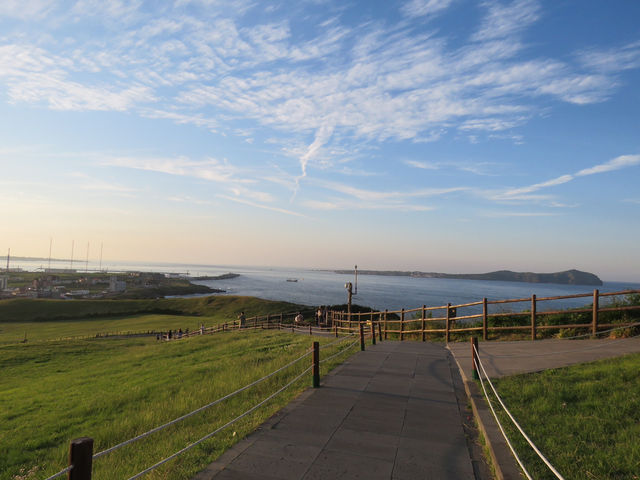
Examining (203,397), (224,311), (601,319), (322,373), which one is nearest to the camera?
(203,397)

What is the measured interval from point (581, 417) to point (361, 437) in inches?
143

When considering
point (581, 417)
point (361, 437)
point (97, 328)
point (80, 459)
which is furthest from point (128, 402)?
point (97, 328)

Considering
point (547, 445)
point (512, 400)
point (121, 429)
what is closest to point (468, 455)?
point (547, 445)

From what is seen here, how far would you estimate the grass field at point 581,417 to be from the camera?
16.3 feet

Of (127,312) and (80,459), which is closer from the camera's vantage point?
(80,459)

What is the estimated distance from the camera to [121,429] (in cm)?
888

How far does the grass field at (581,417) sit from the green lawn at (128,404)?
14.6ft

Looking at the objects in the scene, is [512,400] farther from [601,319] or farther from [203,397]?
[601,319]

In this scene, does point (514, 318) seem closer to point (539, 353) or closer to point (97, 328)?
point (539, 353)

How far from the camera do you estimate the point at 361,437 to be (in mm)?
6227

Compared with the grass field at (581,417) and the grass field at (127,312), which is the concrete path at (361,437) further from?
the grass field at (127,312)

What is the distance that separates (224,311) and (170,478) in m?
67.5

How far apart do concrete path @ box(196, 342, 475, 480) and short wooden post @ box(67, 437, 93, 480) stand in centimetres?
174

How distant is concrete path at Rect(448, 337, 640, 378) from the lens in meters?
10.7
